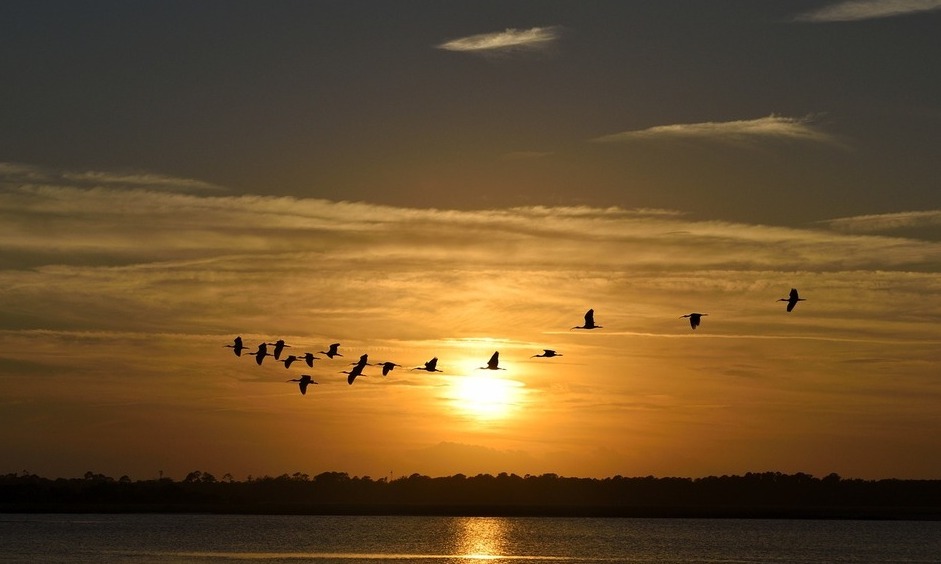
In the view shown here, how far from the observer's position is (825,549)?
146 metres

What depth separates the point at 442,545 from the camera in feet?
488

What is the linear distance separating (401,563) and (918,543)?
82696 millimetres

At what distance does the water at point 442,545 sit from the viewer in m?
121

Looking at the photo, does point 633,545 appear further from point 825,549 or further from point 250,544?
point 250,544

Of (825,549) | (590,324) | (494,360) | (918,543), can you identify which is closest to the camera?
(590,324)

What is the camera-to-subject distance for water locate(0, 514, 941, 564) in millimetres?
121188

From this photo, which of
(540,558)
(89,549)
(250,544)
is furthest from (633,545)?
(89,549)

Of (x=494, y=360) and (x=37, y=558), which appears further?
(x=37, y=558)

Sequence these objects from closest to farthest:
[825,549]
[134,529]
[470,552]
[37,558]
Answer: [37,558] < [470,552] < [825,549] < [134,529]

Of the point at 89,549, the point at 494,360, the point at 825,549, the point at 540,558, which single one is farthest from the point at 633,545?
the point at 494,360

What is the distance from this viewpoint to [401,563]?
11506 centimetres

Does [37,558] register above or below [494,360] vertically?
below

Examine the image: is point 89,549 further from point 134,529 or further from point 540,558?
point 134,529

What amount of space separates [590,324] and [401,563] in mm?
57575
